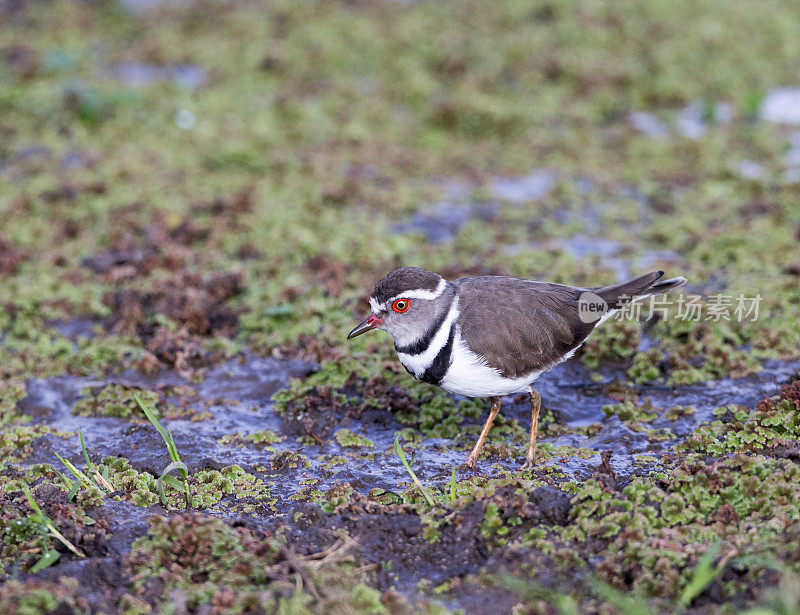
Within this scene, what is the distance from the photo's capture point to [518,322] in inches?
239

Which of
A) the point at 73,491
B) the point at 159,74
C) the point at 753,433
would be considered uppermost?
the point at 159,74

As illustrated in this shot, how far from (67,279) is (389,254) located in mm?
3305

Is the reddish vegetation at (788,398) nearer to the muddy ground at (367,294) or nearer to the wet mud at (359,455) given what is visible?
the muddy ground at (367,294)

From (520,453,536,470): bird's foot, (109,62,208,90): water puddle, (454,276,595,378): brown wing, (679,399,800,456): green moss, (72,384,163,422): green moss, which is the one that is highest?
(109,62,208,90): water puddle

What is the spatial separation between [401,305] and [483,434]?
1113 mm

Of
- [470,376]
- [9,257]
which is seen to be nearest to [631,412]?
[470,376]

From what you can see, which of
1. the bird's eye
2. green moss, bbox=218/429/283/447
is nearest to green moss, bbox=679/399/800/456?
the bird's eye

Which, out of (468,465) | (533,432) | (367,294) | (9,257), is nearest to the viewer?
(468,465)

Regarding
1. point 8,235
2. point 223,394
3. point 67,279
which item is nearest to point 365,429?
point 223,394

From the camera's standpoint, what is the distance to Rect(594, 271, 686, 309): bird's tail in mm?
6383

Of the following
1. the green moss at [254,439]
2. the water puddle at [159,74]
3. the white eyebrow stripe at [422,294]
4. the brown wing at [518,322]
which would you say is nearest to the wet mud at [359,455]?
the green moss at [254,439]

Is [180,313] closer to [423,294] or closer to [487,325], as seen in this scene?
[423,294]

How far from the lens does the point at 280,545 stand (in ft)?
15.2

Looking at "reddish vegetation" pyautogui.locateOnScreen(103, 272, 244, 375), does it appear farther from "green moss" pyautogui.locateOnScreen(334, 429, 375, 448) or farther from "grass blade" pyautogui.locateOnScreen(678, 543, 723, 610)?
"grass blade" pyautogui.locateOnScreen(678, 543, 723, 610)
